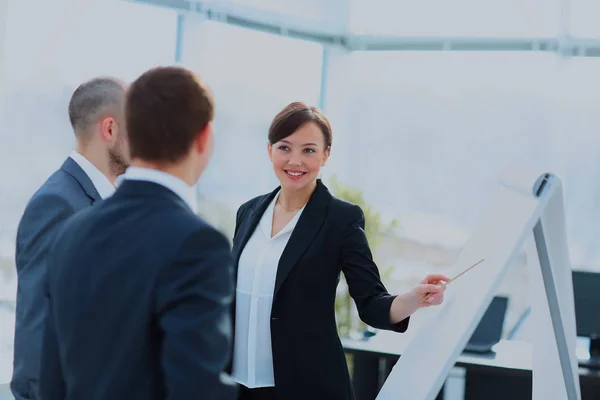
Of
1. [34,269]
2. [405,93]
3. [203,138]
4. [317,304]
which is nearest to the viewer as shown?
[203,138]

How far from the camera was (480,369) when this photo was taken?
13.7 ft

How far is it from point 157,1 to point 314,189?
3258 mm

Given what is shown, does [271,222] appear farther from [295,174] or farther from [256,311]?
[256,311]

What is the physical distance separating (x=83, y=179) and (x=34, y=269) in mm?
288

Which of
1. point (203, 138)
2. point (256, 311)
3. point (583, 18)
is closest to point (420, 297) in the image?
point (256, 311)

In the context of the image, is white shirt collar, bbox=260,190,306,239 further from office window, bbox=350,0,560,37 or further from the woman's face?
office window, bbox=350,0,560,37

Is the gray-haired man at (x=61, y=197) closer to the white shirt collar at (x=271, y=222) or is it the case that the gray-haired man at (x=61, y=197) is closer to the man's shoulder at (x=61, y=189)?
the man's shoulder at (x=61, y=189)

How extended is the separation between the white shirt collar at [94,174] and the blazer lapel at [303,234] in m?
0.58

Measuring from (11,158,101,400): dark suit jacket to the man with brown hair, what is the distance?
0.63 meters

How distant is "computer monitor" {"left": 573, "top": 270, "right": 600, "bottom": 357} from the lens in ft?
14.9

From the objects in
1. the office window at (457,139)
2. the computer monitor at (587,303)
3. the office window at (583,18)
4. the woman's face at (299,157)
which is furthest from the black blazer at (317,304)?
the office window at (583,18)

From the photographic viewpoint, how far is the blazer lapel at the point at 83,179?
2.46m

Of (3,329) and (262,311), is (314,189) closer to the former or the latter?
(262,311)

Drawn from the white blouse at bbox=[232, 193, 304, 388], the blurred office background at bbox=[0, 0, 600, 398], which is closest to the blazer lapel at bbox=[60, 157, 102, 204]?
the white blouse at bbox=[232, 193, 304, 388]
